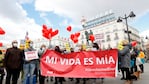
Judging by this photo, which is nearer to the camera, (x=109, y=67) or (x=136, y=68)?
(x=109, y=67)

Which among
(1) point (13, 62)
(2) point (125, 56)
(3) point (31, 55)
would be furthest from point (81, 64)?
(1) point (13, 62)

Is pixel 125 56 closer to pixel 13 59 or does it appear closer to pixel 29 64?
pixel 29 64

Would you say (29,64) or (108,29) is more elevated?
(108,29)

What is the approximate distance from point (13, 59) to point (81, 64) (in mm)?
2349

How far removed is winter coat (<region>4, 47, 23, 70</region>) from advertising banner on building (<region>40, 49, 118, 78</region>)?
893 mm

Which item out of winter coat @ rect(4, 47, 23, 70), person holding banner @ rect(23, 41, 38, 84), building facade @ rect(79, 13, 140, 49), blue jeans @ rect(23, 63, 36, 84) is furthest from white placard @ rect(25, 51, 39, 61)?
building facade @ rect(79, 13, 140, 49)

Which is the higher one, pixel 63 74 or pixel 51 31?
pixel 51 31

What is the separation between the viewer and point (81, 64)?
8.09 meters

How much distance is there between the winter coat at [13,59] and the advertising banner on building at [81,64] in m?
0.89

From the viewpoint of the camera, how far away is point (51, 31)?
61.9ft

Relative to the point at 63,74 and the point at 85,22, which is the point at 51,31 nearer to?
the point at 63,74

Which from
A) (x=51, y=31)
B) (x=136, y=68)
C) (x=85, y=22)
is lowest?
(x=136, y=68)

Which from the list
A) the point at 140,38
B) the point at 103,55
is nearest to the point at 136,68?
the point at 103,55

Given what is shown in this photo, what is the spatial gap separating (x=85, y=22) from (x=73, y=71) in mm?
101485
